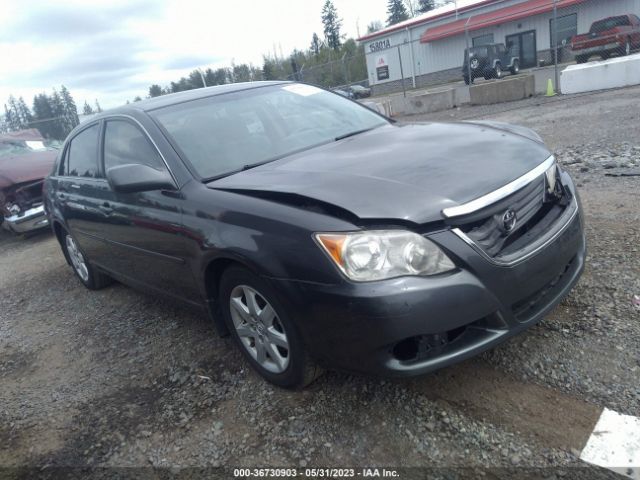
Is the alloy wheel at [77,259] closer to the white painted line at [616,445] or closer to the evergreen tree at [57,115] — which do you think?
the white painted line at [616,445]

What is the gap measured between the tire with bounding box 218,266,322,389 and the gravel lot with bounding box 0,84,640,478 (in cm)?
16

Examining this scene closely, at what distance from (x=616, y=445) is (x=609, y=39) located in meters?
21.6

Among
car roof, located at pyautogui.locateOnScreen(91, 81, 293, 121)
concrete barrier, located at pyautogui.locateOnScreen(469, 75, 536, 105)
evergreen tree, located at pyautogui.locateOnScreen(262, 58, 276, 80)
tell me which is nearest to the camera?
car roof, located at pyautogui.locateOnScreen(91, 81, 293, 121)

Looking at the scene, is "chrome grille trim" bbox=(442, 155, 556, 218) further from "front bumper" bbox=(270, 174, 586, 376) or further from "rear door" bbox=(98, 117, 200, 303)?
"rear door" bbox=(98, 117, 200, 303)

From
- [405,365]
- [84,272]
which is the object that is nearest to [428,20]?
[84,272]

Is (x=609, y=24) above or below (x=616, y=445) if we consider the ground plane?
above

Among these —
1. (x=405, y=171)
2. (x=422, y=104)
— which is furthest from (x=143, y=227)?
(x=422, y=104)

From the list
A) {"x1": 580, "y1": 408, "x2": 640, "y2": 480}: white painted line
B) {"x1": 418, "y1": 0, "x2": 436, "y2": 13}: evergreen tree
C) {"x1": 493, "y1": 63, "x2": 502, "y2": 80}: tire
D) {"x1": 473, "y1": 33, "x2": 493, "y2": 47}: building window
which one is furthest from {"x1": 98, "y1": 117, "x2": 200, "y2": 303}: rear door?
{"x1": 418, "y1": 0, "x2": 436, "y2": 13}: evergreen tree

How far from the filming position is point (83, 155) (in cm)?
449

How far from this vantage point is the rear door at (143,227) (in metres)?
3.11

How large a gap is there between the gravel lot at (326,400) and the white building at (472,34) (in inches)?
1031

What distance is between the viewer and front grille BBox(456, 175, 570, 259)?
89.7 inches

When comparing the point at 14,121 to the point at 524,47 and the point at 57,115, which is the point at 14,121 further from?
the point at 524,47

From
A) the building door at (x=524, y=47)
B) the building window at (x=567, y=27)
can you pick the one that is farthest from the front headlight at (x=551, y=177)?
the building door at (x=524, y=47)
